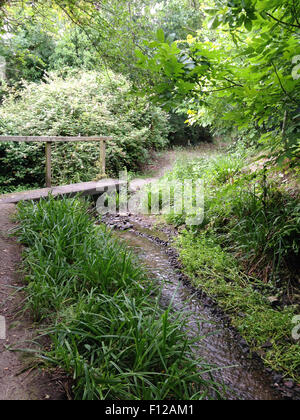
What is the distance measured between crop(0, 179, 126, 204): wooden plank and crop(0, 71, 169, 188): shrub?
0.97 meters

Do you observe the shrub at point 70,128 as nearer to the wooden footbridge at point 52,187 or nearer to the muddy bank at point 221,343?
the wooden footbridge at point 52,187

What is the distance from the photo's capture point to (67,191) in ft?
18.6

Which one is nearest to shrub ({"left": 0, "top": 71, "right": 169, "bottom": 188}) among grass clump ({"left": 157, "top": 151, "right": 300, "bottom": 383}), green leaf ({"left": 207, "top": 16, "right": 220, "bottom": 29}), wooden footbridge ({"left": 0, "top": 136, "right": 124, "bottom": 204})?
wooden footbridge ({"left": 0, "top": 136, "right": 124, "bottom": 204})

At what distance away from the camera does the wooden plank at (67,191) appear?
15.6 feet

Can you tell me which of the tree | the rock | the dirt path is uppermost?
the tree

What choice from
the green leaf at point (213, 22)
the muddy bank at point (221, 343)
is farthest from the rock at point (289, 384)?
the green leaf at point (213, 22)

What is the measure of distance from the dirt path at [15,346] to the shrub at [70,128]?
436 cm

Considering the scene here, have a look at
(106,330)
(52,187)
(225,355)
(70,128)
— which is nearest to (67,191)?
(52,187)

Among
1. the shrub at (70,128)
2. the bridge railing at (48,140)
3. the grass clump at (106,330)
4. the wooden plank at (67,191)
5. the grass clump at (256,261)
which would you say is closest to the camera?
the grass clump at (106,330)

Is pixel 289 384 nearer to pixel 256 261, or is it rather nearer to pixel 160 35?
pixel 256 261

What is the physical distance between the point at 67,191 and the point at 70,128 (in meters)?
2.94

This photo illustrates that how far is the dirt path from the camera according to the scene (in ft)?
5.07

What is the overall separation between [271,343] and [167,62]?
232 centimetres

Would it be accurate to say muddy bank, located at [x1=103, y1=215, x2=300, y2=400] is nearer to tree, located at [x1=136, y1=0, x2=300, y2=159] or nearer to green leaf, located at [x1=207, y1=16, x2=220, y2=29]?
tree, located at [x1=136, y1=0, x2=300, y2=159]
